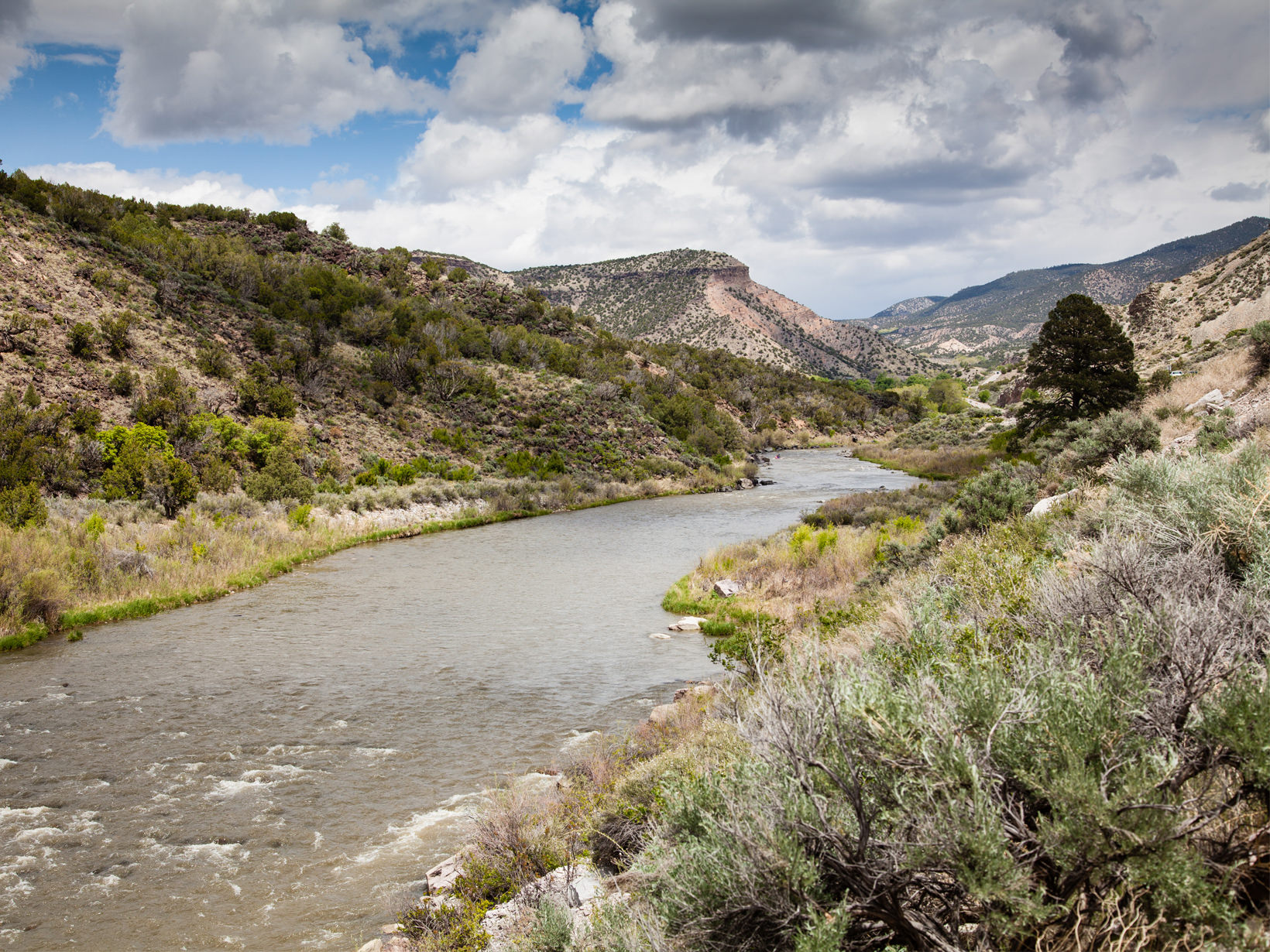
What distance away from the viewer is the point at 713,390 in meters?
78.6

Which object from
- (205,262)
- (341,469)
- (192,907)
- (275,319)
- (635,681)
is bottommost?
(635,681)

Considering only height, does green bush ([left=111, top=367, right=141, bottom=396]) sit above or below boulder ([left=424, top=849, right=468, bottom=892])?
above

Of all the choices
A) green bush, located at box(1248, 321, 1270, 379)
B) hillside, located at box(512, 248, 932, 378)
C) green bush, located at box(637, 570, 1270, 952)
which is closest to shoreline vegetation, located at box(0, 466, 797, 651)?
green bush, located at box(637, 570, 1270, 952)

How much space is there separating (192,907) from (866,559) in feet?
51.4

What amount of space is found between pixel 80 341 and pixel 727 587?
2831 cm

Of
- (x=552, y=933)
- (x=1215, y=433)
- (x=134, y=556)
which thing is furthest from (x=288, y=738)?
(x=1215, y=433)

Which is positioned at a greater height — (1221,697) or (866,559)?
(1221,697)

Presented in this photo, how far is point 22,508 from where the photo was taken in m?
17.4

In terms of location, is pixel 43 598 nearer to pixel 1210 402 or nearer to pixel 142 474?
pixel 142 474

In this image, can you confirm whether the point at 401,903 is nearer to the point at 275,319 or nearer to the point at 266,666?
the point at 266,666

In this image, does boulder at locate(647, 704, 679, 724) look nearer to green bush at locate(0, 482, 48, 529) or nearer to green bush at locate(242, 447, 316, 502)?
green bush at locate(0, 482, 48, 529)

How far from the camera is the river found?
6398mm

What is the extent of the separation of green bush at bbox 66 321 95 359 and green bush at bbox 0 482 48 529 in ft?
39.8

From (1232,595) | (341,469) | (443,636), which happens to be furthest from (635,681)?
(341,469)
